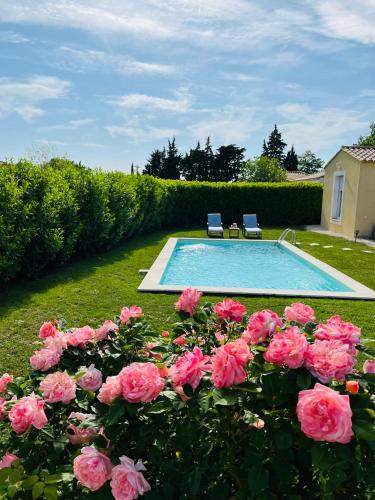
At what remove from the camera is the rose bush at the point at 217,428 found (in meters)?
1.36

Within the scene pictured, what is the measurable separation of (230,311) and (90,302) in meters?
5.88

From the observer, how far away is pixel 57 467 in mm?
1642

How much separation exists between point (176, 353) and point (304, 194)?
24.3m

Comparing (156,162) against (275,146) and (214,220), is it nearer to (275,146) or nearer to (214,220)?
(275,146)

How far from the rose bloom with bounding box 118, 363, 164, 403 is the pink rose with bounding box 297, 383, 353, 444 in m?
0.57

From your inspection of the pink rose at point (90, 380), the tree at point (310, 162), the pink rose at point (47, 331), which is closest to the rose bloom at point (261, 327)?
the pink rose at point (90, 380)

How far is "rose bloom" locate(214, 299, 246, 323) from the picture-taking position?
7.47ft

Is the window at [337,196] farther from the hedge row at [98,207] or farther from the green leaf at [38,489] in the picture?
the green leaf at [38,489]

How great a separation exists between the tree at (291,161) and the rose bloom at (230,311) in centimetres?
7764

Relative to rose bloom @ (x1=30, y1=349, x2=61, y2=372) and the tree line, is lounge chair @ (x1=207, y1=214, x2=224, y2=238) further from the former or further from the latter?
the tree line

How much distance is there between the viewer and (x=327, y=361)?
1.46m

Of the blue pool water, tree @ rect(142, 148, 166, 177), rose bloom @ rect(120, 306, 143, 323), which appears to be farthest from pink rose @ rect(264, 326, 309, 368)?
tree @ rect(142, 148, 166, 177)

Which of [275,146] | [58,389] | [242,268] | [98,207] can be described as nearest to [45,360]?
[58,389]

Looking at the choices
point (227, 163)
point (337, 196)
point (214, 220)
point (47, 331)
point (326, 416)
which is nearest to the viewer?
point (326, 416)
